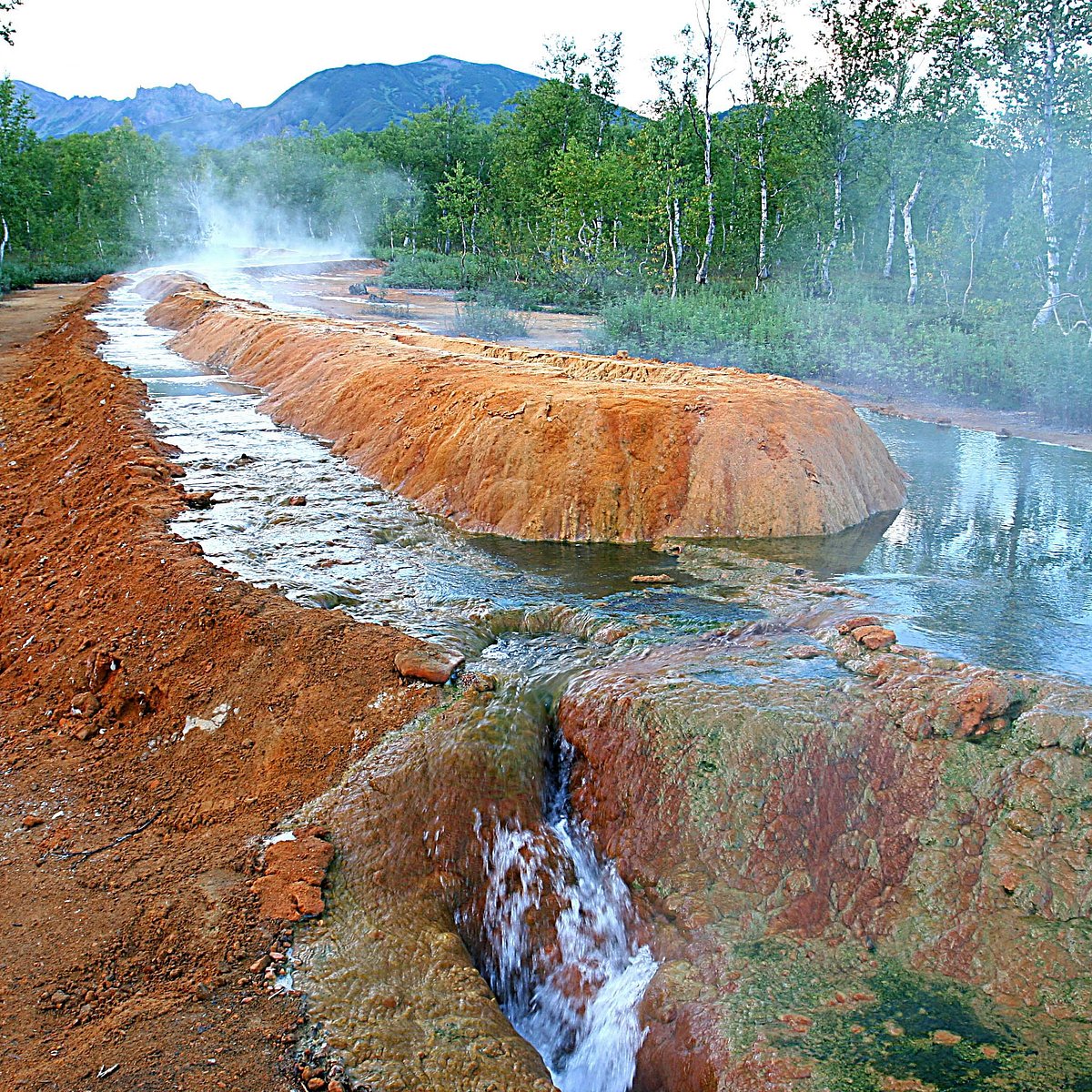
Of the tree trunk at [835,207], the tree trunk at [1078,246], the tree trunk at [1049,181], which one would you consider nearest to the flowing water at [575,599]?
the tree trunk at [1049,181]

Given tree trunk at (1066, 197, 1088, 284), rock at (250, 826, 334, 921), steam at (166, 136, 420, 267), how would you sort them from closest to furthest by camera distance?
rock at (250, 826, 334, 921), tree trunk at (1066, 197, 1088, 284), steam at (166, 136, 420, 267)

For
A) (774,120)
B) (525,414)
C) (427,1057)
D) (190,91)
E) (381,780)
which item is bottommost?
(427,1057)

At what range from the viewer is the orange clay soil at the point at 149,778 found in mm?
3348

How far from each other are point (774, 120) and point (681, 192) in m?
3.48

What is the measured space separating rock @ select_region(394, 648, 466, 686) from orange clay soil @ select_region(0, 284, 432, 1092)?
88 millimetres

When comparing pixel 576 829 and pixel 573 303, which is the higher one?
pixel 573 303

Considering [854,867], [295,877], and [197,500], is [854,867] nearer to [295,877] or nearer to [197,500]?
[295,877]

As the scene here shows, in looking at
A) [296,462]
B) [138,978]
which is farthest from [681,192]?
[138,978]

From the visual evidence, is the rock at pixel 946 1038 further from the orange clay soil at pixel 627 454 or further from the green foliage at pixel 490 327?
the green foliage at pixel 490 327

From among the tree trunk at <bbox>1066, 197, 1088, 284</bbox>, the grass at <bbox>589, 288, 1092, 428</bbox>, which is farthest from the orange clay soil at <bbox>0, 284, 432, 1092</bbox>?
the tree trunk at <bbox>1066, 197, 1088, 284</bbox>

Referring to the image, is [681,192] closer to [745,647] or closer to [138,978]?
[745,647]

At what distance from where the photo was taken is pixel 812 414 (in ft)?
29.0

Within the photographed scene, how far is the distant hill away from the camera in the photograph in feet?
Result: 558

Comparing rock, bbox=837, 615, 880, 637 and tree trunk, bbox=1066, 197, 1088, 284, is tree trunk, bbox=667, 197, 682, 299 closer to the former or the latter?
tree trunk, bbox=1066, 197, 1088, 284
